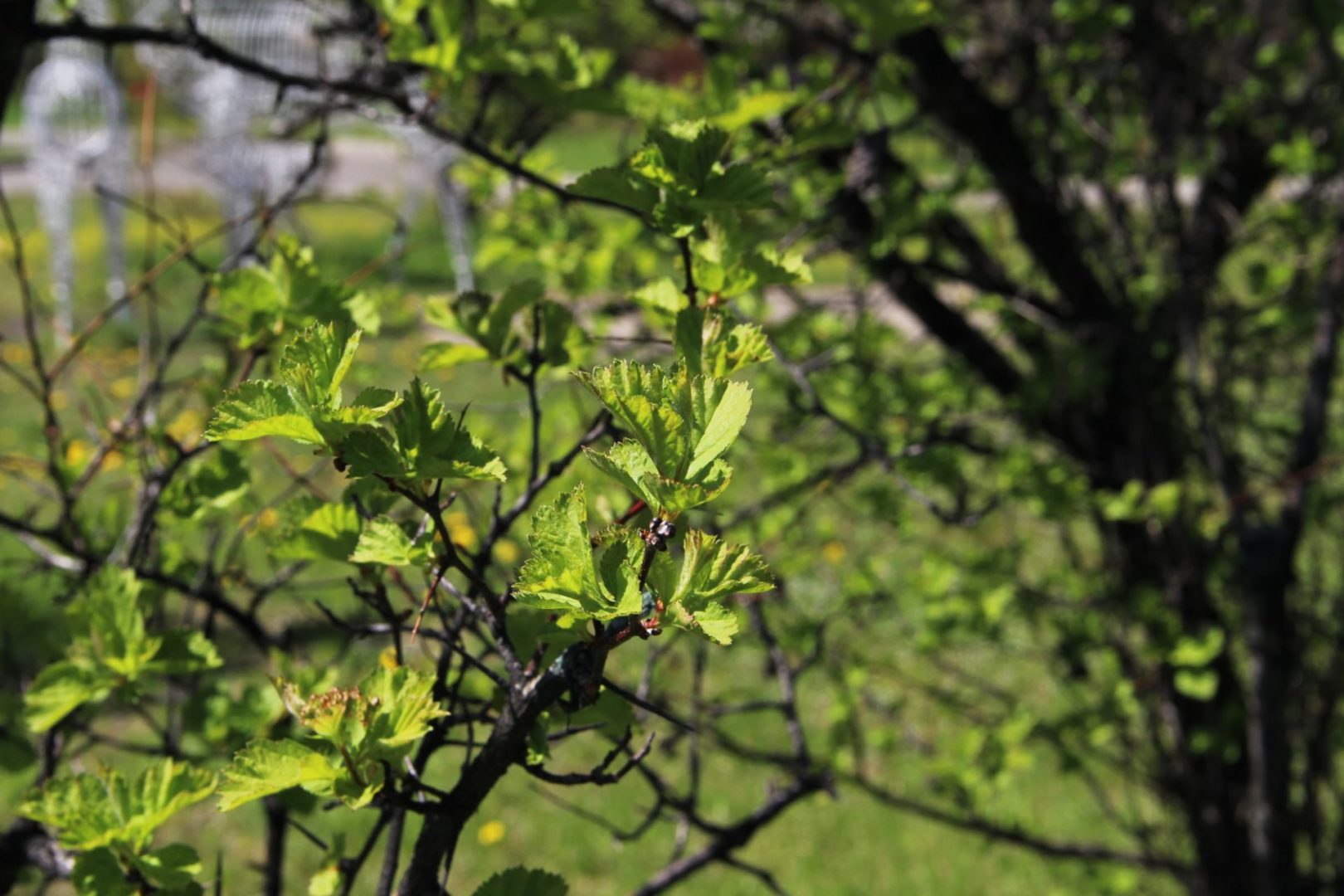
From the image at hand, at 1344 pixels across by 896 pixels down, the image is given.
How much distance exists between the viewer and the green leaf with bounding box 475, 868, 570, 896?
827 mm

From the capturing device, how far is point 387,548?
30.6 inches

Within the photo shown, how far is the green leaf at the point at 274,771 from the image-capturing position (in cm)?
74

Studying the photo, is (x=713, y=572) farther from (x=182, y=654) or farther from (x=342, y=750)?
(x=182, y=654)

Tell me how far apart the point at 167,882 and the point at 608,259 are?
143 centimetres

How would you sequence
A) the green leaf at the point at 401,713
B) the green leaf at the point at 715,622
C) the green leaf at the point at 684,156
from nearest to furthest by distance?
1. the green leaf at the point at 715,622
2. the green leaf at the point at 401,713
3. the green leaf at the point at 684,156

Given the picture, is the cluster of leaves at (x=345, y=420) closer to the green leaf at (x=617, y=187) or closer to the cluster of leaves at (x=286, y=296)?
the green leaf at (x=617, y=187)

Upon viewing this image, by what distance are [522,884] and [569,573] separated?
0.93 feet

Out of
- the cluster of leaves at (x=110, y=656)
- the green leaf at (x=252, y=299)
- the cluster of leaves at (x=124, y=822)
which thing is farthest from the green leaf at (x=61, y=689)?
the green leaf at (x=252, y=299)

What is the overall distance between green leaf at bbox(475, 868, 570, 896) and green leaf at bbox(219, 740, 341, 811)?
0.44ft

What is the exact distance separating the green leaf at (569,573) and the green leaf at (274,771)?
18 centimetres

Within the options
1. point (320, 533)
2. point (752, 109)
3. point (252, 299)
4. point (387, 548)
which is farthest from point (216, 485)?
point (752, 109)

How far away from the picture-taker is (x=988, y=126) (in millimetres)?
2381

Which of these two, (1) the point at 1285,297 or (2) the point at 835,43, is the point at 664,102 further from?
(1) the point at 1285,297

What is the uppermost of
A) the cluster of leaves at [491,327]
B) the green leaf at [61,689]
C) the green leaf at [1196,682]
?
the green leaf at [1196,682]
